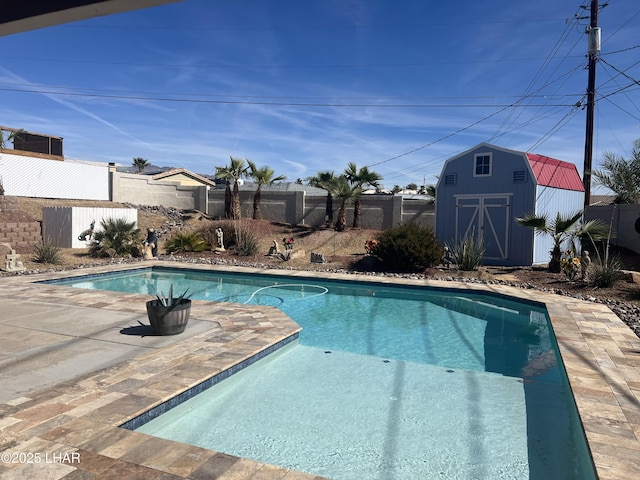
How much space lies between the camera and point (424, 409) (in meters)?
4.78

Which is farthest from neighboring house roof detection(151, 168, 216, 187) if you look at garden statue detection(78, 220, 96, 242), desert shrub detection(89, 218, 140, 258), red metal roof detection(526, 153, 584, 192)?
red metal roof detection(526, 153, 584, 192)

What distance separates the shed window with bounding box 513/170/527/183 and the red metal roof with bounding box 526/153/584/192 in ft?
0.96

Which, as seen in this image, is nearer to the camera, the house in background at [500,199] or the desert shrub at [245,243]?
the house in background at [500,199]

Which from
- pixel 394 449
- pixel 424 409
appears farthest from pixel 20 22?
pixel 424 409

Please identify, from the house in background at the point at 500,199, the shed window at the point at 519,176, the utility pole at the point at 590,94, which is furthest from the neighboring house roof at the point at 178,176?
the utility pole at the point at 590,94

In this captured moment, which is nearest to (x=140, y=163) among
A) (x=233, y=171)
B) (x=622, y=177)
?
(x=233, y=171)

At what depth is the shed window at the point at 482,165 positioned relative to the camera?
14.7m

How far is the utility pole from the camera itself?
59.5 feet

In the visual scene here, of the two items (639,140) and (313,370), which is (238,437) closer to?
(313,370)

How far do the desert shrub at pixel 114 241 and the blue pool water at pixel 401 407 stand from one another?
10932 mm

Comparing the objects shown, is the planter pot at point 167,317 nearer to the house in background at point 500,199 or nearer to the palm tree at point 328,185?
the house in background at point 500,199

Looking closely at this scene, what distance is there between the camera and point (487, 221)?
14703 millimetres

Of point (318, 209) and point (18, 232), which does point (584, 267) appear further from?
point (18, 232)

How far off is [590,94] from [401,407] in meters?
19.0
